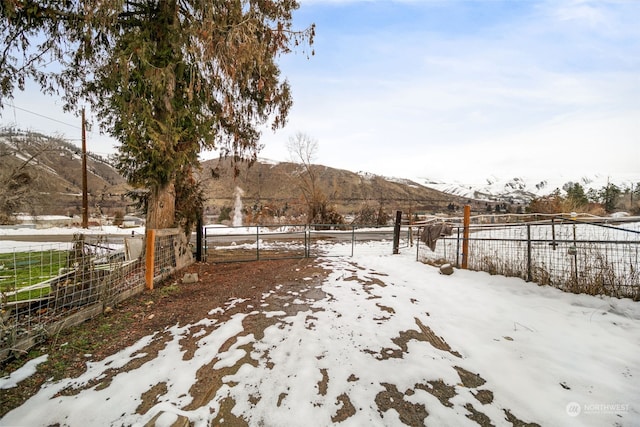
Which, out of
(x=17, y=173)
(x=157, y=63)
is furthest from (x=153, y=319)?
(x=17, y=173)

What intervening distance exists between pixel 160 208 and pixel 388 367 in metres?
6.22

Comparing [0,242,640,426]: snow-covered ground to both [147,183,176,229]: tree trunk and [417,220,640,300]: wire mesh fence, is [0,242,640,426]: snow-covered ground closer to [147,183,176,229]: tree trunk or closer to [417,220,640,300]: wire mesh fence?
[417,220,640,300]: wire mesh fence

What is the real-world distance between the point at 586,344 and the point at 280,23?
8155mm

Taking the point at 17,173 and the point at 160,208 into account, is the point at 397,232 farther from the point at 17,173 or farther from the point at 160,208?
the point at 17,173

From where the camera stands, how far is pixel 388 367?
2.73m

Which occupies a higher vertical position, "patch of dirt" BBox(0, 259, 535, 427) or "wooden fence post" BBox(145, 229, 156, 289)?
"wooden fence post" BBox(145, 229, 156, 289)

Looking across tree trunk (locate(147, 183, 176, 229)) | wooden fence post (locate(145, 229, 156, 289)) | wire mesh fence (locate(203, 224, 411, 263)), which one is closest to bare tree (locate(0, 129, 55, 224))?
wire mesh fence (locate(203, 224, 411, 263))

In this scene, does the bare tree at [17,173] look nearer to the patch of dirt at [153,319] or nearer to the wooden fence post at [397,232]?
the patch of dirt at [153,319]

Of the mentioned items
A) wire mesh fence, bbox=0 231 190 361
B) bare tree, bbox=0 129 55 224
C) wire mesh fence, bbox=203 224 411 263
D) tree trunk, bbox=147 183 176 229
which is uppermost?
bare tree, bbox=0 129 55 224

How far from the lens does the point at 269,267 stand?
7633mm

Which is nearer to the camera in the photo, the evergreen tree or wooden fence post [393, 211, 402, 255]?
the evergreen tree

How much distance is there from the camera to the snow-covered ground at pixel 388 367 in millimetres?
2119

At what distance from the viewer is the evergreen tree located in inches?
210

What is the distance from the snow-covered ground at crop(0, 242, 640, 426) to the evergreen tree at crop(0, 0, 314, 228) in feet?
13.3
